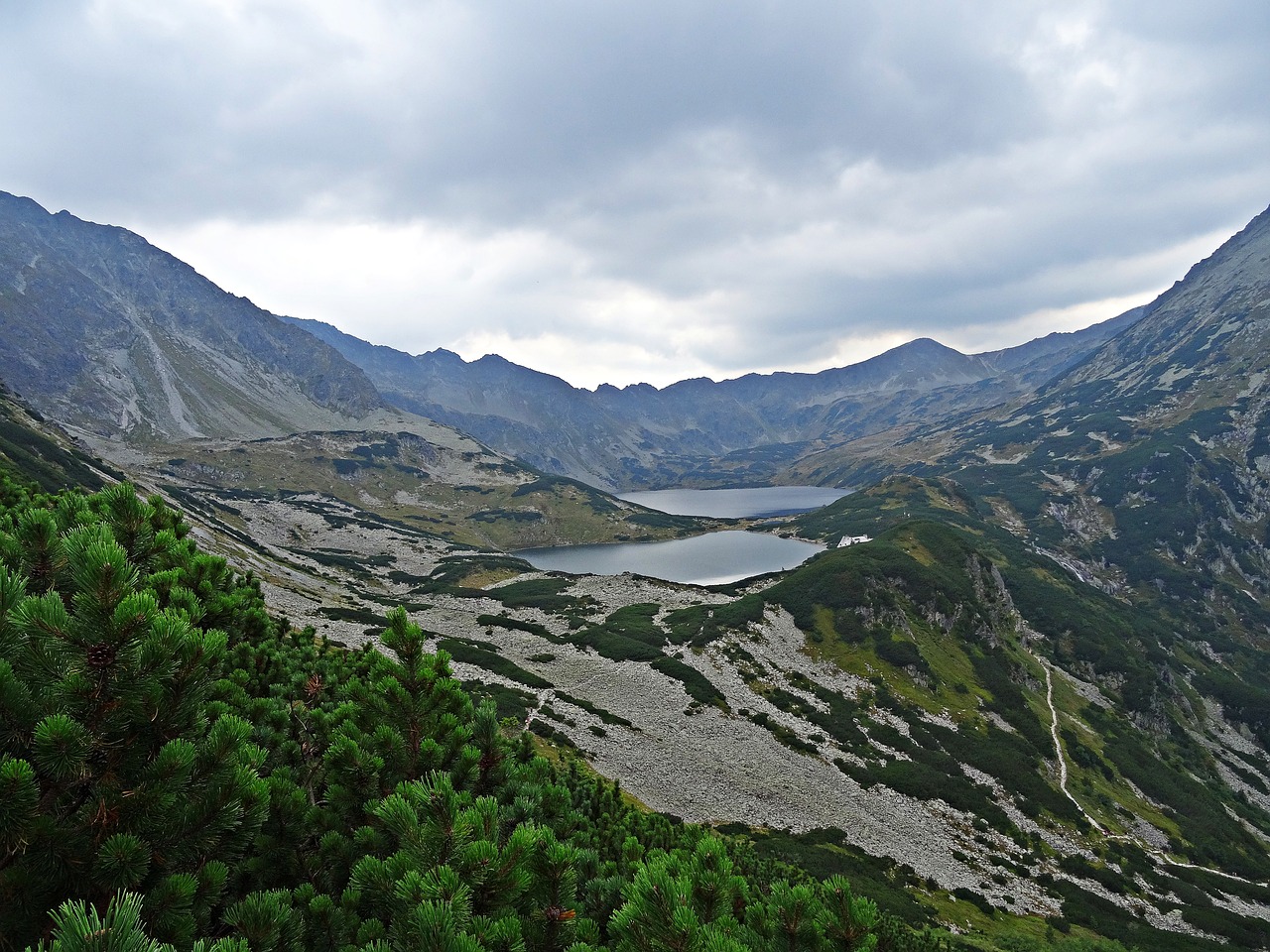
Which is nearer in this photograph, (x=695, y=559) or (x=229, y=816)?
(x=229, y=816)

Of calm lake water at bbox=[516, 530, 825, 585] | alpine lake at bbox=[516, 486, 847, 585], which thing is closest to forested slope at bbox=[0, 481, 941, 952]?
calm lake water at bbox=[516, 530, 825, 585]

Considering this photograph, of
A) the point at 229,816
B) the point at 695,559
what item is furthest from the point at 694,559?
the point at 229,816

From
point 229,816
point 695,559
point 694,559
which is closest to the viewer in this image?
point 229,816

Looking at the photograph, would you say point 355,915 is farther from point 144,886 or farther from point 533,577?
point 533,577

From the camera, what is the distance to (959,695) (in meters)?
70.8

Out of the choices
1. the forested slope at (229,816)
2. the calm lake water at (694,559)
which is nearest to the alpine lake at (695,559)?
the calm lake water at (694,559)

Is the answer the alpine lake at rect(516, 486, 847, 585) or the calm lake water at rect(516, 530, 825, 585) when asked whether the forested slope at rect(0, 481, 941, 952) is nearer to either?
the calm lake water at rect(516, 530, 825, 585)

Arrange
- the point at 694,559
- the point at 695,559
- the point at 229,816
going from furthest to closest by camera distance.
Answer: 1. the point at 694,559
2. the point at 695,559
3. the point at 229,816

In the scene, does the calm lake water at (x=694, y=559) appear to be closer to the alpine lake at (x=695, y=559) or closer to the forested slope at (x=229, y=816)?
the alpine lake at (x=695, y=559)

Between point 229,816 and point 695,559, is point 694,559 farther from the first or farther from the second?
point 229,816

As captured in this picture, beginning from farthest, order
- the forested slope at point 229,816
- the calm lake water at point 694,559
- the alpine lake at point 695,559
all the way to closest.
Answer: the calm lake water at point 694,559, the alpine lake at point 695,559, the forested slope at point 229,816

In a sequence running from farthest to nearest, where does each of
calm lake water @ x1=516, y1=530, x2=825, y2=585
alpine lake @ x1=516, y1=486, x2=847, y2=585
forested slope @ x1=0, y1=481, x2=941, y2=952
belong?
calm lake water @ x1=516, y1=530, x2=825, y2=585
alpine lake @ x1=516, y1=486, x2=847, y2=585
forested slope @ x1=0, y1=481, x2=941, y2=952

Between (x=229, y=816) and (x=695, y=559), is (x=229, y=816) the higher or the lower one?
the higher one

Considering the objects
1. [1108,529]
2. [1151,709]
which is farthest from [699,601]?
[1108,529]
